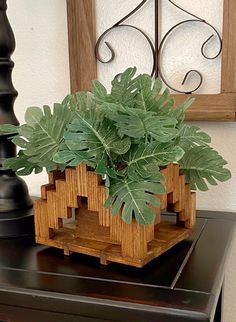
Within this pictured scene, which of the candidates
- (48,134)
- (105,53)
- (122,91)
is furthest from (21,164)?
(105,53)

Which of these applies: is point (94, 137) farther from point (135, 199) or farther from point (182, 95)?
point (182, 95)

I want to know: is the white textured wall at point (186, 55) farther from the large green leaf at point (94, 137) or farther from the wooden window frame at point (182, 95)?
the large green leaf at point (94, 137)

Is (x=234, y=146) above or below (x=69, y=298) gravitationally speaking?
above

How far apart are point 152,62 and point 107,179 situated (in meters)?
0.45

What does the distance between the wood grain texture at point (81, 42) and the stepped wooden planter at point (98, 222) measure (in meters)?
0.37

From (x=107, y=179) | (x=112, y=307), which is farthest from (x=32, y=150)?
(x=112, y=307)

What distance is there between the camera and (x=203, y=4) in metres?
0.84

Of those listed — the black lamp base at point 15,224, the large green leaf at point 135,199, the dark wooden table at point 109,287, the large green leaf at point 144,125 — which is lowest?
the dark wooden table at point 109,287

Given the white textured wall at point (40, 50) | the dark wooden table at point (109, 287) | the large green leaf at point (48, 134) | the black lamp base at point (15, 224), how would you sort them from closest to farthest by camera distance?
the dark wooden table at point (109, 287)
the large green leaf at point (48, 134)
the black lamp base at point (15, 224)
the white textured wall at point (40, 50)

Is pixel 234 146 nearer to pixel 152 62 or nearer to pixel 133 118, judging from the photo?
pixel 152 62

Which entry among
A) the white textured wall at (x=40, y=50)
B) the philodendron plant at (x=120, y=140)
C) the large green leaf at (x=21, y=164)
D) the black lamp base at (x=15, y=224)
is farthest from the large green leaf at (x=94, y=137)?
the white textured wall at (x=40, y=50)

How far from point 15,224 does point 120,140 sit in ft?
0.93

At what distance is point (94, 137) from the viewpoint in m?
0.53

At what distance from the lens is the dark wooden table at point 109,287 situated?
459mm
